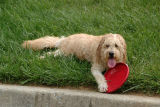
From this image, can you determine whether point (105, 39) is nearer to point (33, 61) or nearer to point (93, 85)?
point (93, 85)

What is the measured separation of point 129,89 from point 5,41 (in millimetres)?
2683

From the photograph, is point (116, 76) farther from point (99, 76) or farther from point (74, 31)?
point (74, 31)

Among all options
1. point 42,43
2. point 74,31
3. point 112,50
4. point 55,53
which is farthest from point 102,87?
point 74,31

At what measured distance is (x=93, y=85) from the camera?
16.7 ft

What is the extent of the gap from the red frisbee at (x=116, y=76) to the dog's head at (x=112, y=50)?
10cm

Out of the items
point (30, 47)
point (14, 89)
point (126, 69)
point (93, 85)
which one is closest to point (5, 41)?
point (30, 47)

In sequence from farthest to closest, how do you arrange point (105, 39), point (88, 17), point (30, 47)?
point (88, 17)
point (30, 47)
point (105, 39)

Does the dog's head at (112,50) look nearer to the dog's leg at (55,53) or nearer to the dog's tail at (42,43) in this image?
the dog's leg at (55,53)

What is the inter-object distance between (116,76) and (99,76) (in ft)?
0.82

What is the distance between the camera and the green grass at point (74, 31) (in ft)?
16.8

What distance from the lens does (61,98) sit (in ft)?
15.5

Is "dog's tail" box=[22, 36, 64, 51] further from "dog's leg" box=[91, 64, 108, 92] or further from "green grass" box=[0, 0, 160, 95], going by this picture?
"dog's leg" box=[91, 64, 108, 92]

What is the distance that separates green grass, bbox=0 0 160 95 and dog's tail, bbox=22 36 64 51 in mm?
175

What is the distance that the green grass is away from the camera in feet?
16.8
